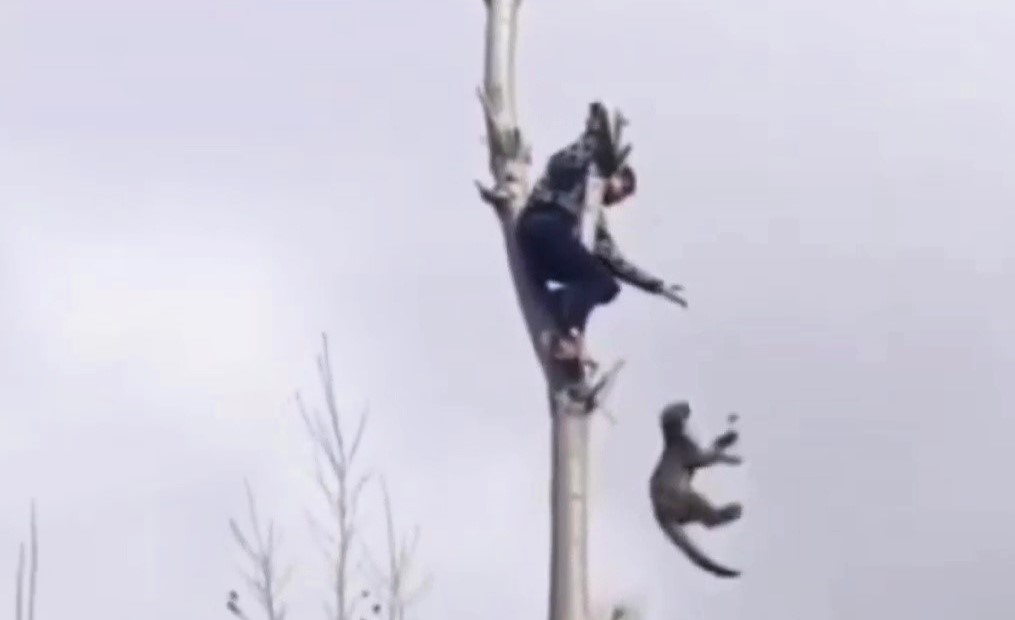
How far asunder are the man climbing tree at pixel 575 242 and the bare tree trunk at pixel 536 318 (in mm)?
40

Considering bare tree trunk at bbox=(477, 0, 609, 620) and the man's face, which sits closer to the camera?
bare tree trunk at bbox=(477, 0, 609, 620)

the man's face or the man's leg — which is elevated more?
the man's face

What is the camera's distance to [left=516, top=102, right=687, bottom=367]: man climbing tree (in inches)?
196

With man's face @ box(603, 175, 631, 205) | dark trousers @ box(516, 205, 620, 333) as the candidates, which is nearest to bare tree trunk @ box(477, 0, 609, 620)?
dark trousers @ box(516, 205, 620, 333)

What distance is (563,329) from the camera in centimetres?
495

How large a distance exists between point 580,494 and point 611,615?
266 millimetres

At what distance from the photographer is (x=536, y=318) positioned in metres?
5.02

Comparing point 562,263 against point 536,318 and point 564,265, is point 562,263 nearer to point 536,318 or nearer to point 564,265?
point 564,265

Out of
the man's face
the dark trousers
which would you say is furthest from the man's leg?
Answer: the man's face

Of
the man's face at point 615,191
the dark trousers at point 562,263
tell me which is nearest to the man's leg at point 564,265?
the dark trousers at point 562,263

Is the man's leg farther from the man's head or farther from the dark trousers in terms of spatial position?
the man's head

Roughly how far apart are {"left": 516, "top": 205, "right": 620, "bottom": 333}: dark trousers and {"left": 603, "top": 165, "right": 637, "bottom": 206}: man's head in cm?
18

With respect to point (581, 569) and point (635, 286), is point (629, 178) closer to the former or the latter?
point (635, 286)

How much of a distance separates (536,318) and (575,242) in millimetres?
192
